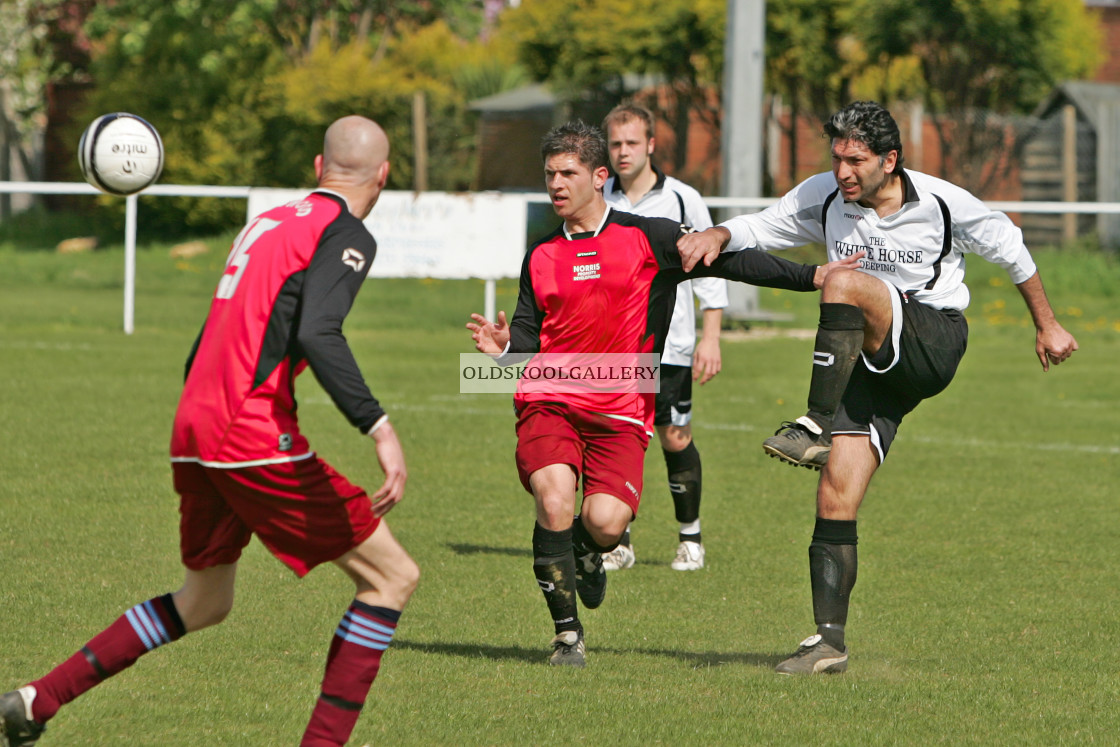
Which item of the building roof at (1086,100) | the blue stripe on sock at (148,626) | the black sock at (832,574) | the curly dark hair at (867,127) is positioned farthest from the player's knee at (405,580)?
the building roof at (1086,100)

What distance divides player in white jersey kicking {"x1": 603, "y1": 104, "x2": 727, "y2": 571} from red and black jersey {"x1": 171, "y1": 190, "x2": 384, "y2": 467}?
353 cm

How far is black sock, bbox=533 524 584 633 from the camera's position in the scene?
5.32 metres

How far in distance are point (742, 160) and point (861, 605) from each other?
12.0 meters

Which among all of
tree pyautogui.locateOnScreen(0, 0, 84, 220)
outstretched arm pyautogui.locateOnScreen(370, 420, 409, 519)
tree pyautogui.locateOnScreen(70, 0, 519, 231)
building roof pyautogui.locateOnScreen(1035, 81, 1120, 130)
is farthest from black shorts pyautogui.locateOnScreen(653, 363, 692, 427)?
tree pyautogui.locateOnScreen(0, 0, 84, 220)

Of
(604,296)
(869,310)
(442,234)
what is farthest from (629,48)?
(869,310)

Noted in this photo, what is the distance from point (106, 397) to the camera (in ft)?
38.3

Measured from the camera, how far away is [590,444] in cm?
566

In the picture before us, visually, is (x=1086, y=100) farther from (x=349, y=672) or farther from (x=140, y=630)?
(x=140, y=630)

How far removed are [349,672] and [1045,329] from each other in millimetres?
3143

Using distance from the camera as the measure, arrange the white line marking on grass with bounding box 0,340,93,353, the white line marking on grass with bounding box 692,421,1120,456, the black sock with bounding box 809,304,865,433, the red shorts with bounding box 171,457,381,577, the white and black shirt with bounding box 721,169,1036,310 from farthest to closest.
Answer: the white line marking on grass with bounding box 0,340,93,353
the white line marking on grass with bounding box 692,421,1120,456
the white and black shirt with bounding box 721,169,1036,310
the black sock with bounding box 809,304,865,433
the red shorts with bounding box 171,457,381,577

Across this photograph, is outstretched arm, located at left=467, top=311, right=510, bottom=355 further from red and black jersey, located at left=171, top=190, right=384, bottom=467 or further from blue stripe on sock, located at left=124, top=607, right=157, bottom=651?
blue stripe on sock, located at left=124, top=607, right=157, bottom=651

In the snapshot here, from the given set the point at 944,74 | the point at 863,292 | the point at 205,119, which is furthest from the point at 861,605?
the point at 205,119

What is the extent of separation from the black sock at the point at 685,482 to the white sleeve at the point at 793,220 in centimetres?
190

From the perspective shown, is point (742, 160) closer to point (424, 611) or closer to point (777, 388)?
point (777, 388)
